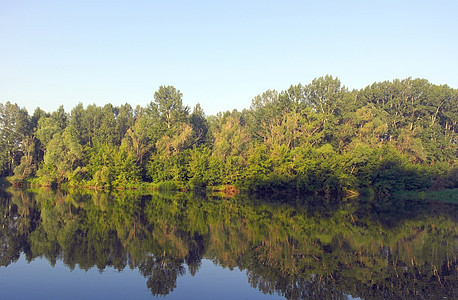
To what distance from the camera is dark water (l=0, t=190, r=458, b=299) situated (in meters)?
12.6

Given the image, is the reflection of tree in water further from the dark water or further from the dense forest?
the dense forest

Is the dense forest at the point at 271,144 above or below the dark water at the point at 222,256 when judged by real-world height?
above

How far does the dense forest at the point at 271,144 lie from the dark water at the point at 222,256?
71.8ft

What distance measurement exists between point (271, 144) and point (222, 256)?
42.0 meters

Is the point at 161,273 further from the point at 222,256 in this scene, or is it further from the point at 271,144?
the point at 271,144

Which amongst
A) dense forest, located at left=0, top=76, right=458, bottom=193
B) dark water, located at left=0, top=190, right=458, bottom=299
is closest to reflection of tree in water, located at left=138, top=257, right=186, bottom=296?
dark water, located at left=0, top=190, right=458, bottom=299

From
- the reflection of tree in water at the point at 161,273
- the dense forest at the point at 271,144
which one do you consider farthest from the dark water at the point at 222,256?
the dense forest at the point at 271,144

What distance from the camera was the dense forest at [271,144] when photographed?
50.2 meters

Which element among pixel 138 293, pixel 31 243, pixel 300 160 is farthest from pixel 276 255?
pixel 300 160

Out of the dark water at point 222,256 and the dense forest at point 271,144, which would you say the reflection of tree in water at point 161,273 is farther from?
the dense forest at point 271,144

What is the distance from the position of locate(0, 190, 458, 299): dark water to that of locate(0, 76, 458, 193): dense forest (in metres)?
21.9

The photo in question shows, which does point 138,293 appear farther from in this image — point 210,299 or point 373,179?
point 373,179

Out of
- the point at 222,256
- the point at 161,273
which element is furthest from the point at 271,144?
the point at 161,273

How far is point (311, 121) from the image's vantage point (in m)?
60.6
